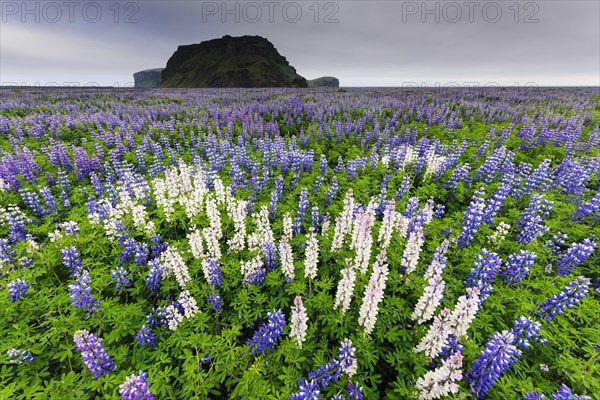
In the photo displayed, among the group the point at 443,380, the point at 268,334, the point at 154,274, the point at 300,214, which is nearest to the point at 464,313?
the point at 443,380

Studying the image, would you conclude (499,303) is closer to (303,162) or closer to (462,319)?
(462,319)

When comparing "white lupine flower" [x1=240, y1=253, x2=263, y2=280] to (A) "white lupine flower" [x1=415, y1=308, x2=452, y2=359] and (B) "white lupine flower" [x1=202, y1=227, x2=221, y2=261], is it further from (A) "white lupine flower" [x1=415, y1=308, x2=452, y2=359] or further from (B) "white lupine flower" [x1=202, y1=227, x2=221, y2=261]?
(A) "white lupine flower" [x1=415, y1=308, x2=452, y2=359]

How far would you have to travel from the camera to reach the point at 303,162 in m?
9.62

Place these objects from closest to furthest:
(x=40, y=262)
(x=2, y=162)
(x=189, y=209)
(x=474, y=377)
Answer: (x=474, y=377), (x=40, y=262), (x=189, y=209), (x=2, y=162)

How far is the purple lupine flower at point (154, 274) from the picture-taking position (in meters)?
4.43

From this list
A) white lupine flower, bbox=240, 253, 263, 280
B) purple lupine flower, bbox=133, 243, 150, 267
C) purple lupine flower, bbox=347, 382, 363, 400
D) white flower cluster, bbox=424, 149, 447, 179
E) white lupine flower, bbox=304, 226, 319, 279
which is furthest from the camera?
white flower cluster, bbox=424, 149, 447, 179

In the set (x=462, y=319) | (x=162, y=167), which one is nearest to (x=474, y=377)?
(x=462, y=319)

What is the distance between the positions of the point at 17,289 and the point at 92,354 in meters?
2.35

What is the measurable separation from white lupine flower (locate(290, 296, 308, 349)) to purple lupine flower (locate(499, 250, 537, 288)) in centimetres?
383

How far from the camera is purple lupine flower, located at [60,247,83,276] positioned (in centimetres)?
470

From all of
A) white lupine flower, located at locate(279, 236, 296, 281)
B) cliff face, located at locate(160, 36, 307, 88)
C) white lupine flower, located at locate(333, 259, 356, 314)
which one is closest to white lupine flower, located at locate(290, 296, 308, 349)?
white lupine flower, located at locate(333, 259, 356, 314)

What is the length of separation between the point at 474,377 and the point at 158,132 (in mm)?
15451

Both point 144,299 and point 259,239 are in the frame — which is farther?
point 259,239

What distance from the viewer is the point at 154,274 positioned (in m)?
4.44
